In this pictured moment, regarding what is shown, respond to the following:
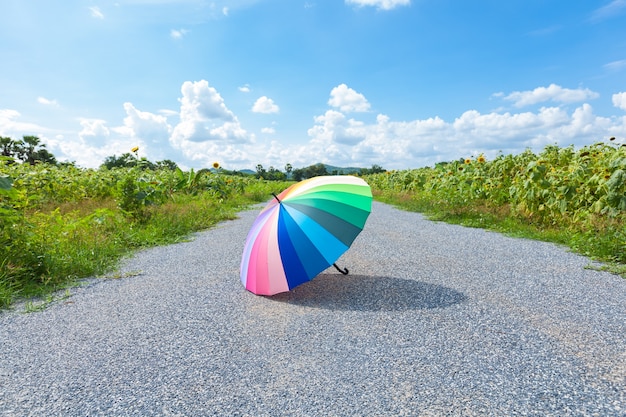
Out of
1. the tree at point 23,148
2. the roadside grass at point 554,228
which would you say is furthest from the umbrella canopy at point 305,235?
the tree at point 23,148

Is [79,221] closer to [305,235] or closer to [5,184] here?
[5,184]

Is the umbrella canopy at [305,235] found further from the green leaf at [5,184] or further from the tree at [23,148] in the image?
the tree at [23,148]

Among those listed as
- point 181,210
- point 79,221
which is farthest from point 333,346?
point 181,210

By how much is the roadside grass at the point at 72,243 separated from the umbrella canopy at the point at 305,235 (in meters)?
2.00

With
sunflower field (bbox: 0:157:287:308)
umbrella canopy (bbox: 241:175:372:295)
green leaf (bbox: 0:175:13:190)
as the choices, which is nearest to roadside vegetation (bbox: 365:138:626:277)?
umbrella canopy (bbox: 241:175:372:295)

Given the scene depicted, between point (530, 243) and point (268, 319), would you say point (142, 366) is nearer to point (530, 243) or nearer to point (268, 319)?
point (268, 319)

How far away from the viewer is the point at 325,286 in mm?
4230

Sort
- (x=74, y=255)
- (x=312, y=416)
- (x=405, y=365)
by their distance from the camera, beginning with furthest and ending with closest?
(x=74, y=255)
(x=405, y=365)
(x=312, y=416)

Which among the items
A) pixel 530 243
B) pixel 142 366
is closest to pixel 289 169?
A: pixel 530 243

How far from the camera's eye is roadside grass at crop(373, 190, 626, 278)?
5127 mm

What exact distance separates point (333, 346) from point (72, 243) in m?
4.35

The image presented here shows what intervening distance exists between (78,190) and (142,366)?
361 inches

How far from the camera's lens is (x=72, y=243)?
5.55 m

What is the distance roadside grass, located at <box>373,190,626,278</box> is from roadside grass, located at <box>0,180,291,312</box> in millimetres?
5458
